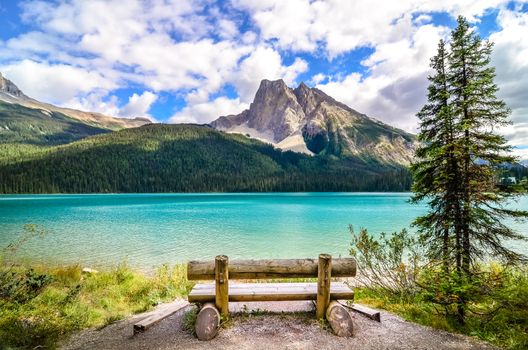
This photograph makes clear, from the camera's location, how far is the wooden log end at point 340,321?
671 centimetres

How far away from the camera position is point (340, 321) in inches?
267

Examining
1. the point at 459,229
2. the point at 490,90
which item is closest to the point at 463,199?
the point at 459,229

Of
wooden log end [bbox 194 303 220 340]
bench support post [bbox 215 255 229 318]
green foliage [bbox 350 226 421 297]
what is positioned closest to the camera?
wooden log end [bbox 194 303 220 340]

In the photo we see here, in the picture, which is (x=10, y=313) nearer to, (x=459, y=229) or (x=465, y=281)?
(x=465, y=281)

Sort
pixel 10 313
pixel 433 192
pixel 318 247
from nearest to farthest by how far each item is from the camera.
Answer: pixel 10 313, pixel 433 192, pixel 318 247

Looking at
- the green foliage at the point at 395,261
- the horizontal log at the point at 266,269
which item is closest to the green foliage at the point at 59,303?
the horizontal log at the point at 266,269

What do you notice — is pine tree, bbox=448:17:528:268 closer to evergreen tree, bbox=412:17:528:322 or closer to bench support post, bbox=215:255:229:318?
evergreen tree, bbox=412:17:528:322

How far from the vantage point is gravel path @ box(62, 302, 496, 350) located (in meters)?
6.35

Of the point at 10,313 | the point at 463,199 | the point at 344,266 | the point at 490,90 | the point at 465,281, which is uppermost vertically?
the point at 490,90

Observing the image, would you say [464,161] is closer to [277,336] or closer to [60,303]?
[277,336]

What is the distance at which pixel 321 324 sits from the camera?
23.2 ft

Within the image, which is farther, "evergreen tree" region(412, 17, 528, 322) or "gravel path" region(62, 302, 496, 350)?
"evergreen tree" region(412, 17, 528, 322)

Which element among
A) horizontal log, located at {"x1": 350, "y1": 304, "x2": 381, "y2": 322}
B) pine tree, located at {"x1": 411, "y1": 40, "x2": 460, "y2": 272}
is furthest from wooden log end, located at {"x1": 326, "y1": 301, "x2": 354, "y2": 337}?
pine tree, located at {"x1": 411, "y1": 40, "x2": 460, "y2": 272}

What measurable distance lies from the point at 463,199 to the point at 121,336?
9.09 meters
